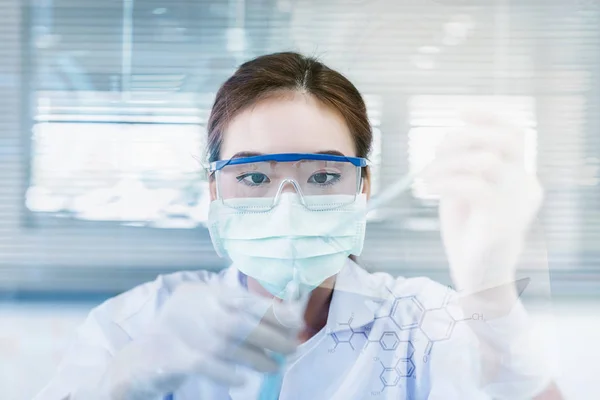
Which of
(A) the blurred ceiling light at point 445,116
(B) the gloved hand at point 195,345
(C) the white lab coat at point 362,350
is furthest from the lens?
(A) the blurred ceiling light at point 445,116

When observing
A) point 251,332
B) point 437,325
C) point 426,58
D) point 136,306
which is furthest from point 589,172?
point 136,306

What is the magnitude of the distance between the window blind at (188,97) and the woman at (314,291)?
0.22m

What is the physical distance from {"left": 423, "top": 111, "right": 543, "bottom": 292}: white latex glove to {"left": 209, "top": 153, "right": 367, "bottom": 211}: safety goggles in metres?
0.20

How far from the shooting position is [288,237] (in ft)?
3.37

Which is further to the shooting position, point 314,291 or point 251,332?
point 314,291

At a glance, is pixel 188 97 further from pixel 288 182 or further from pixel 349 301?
pixel 349 301

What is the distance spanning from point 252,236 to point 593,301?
86cm

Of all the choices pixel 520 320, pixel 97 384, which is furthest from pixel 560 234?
pixel 97 384

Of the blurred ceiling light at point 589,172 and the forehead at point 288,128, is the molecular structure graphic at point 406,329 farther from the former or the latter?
Result: the blurred ceiling light at point 589,172

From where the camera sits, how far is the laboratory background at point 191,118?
4.39ft

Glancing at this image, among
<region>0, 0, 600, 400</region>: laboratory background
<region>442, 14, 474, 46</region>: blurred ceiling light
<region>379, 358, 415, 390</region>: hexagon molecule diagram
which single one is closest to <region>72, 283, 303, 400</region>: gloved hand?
<region>379, 358, 415, 390</region>: hexagon molecule diagram

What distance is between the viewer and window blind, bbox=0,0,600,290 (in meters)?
1.37

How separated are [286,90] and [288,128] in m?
0.09

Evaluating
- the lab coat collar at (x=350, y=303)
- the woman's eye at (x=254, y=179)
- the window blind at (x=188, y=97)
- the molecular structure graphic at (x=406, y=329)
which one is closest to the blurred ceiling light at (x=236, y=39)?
the window blind at (x=188, y=97)
